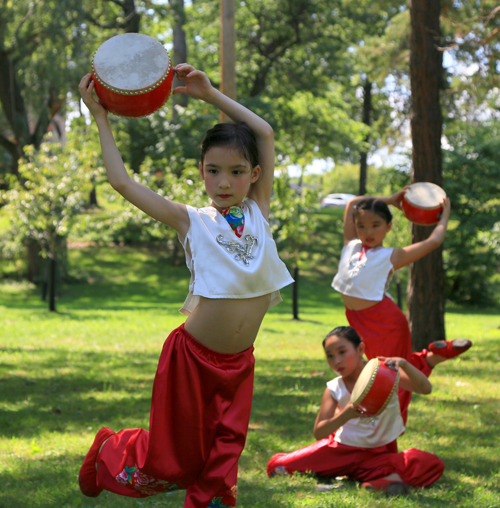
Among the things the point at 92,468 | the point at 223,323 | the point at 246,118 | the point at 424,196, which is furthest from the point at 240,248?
the point at 424,196

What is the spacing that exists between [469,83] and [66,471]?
11.2m

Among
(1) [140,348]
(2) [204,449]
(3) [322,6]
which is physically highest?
(3) [322,6]

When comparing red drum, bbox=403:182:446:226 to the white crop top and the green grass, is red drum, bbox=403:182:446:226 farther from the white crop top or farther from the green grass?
the green grass

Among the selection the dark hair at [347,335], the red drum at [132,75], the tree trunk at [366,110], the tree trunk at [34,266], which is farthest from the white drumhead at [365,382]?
the tree trunk at [366,110]

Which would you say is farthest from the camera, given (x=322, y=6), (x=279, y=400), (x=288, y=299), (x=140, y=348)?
(x=322, y=6)

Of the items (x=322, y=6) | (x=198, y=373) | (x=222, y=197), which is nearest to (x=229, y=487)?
(x=198, y=373)

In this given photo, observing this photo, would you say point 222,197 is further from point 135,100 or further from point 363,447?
point 363,447

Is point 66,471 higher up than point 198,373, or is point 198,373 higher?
point 198,373

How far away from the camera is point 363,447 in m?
3.97

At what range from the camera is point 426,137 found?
873 centimetres

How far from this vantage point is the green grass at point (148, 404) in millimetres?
3648

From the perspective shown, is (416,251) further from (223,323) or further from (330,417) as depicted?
(223,323)

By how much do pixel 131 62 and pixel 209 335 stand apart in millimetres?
1263

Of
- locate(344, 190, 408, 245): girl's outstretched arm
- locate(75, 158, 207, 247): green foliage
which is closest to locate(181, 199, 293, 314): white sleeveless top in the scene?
locate(344, 190, 408, 245): girl's outstretched arm
